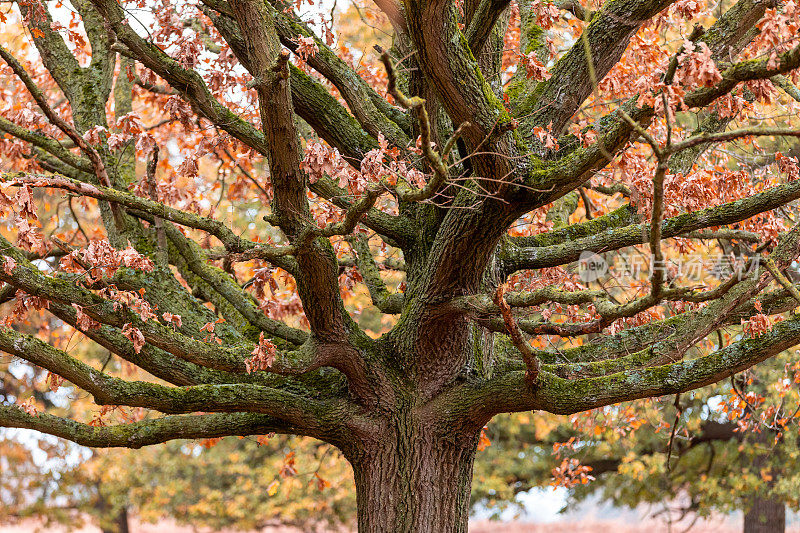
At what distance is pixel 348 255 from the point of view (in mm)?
7801

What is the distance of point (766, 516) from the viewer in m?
13.6

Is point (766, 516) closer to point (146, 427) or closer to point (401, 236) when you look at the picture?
point (401, 236)

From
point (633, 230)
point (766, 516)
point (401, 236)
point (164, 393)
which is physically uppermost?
point (401, 236)

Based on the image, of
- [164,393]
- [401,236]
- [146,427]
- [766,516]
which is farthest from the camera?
[766,516]

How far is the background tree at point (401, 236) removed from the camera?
4270 mm

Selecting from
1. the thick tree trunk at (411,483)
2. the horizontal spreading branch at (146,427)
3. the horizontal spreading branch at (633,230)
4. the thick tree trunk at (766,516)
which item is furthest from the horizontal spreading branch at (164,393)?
the thick tree trunk at (766,516)

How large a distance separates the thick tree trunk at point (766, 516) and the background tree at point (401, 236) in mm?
8962

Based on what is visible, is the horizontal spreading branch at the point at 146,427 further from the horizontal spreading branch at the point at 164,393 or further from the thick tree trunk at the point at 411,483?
the thick tree trunk at the point at 411,483

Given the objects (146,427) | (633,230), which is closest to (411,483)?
(146,427)

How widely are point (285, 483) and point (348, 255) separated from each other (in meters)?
8.83

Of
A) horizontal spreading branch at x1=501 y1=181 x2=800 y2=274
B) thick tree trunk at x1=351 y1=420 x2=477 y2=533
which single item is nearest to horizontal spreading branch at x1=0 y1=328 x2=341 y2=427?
thick tree trunk at x1=351 y1=420 x2=477 y2=533

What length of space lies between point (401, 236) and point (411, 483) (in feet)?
6.15

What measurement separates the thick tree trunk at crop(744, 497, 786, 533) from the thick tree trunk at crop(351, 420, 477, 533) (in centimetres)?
1025

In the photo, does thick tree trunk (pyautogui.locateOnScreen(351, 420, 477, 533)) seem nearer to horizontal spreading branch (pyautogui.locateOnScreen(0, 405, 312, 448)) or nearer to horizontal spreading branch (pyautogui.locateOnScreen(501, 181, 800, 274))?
horizontal spreading branch (pyautogui.locateOnScreen(0, 405, 312, 448))
